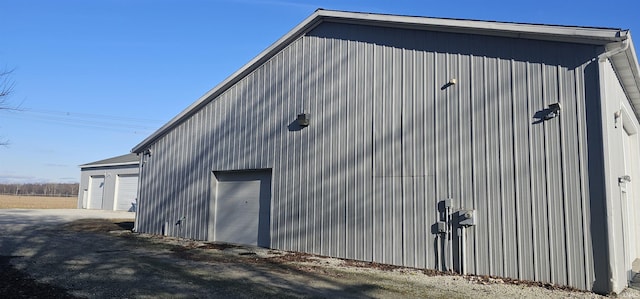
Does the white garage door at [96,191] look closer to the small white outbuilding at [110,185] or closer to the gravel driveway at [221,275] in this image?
the small white outbuilding at [110,185]

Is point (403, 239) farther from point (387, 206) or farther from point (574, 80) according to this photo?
point (574, 80)

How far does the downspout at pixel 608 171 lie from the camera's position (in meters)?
6.79

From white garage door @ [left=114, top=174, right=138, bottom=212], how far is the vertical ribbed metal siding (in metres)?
18.3

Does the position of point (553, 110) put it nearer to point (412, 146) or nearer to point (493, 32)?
point (493, 32)

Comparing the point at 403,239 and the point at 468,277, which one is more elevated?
the point at 403,239

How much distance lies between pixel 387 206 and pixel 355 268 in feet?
5.10

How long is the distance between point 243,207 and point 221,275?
16.7 ft

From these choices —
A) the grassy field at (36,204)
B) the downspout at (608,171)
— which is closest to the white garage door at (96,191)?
the grassy field at (36,204)

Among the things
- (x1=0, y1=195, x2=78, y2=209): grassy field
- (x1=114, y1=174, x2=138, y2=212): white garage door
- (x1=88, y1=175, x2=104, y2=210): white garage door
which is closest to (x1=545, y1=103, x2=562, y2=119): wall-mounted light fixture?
(x1=114, y1=174, x2=138, y2=212): white garage door

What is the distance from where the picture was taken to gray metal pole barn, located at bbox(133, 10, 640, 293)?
24.1ft

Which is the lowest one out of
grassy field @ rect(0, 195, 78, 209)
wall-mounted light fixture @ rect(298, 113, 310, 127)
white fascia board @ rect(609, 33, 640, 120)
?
grassy field @ rect(0, 195, 78, 209)

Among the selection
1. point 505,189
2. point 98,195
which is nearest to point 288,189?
point 505,189

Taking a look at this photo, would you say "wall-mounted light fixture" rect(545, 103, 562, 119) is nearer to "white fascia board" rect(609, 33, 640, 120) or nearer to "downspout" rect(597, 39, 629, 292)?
"downspout" rect(597, 39, 629, 292)

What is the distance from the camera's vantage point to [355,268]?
8914 mm
